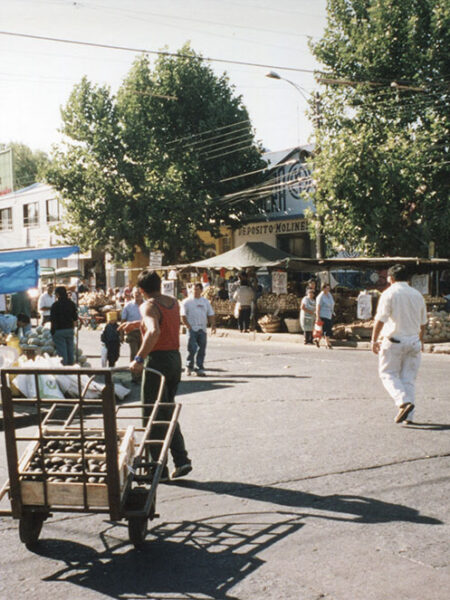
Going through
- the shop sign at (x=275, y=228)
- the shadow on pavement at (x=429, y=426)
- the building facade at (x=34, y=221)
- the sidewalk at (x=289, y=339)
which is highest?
the building facade at (x=34, y=221)

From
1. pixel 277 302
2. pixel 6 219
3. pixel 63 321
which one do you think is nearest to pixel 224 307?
pixel 277 302

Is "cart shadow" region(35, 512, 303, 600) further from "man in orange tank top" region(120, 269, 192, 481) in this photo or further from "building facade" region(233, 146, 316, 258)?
"building facade" region(233, 146, 316, 258)

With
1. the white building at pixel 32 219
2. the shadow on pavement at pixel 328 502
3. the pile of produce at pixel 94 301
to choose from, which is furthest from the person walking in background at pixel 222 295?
the white building at pixel 32 219

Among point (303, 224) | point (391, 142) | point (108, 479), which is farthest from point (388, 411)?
point (303, 224)

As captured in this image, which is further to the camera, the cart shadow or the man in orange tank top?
the man in orange tank top

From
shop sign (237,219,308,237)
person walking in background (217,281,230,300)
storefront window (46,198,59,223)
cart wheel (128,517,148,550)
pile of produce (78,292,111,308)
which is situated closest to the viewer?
cart wheel (128,517,148,550)

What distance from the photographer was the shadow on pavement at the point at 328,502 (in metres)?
4.82

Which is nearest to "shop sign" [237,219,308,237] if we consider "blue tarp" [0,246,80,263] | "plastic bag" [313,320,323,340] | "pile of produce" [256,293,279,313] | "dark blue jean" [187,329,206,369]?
"pile of produce" [256,293,279,313]

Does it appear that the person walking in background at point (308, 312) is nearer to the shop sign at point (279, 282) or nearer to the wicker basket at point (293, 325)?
the wicker basket at point (293, 325)

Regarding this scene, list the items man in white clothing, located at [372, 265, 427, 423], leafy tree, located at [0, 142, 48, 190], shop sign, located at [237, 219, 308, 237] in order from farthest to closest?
leafy tree, located at [0, 142, 48, 190], shop sign, located at [237, 219, 308, 237], man in white clothing, located at [372, 265, 427, 423]

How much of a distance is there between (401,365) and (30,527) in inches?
196

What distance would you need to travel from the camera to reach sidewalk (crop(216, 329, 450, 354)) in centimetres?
1688

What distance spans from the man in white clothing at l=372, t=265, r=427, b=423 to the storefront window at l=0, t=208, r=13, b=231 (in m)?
48.9

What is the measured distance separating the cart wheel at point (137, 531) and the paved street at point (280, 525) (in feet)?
0.22
